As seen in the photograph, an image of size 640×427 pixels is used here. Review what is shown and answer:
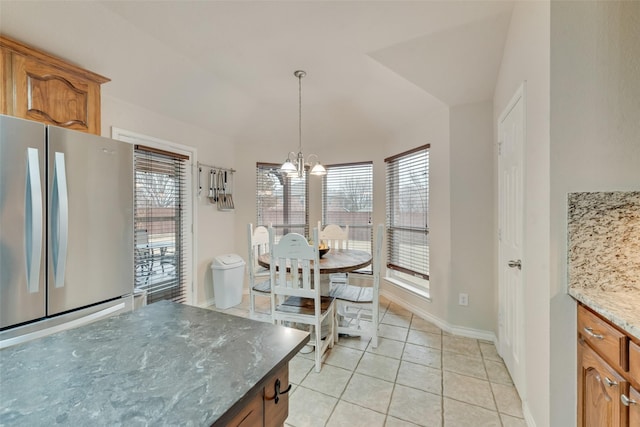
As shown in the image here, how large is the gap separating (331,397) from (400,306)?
193cm

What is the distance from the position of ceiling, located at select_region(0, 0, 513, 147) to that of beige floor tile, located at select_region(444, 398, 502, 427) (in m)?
2.55

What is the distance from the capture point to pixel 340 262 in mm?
2613

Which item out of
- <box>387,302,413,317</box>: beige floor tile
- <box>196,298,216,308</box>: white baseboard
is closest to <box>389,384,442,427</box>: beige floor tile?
<box>387,302,413,317</box>: beige floor tile

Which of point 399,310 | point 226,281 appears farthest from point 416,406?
point 226,281

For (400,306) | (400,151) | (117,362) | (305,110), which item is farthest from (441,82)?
(117,362)

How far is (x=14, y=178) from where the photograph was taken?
1.38 m

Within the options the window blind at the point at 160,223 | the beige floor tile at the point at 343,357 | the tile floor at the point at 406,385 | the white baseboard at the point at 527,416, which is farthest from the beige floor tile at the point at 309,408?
the window blind at the point at 160,223

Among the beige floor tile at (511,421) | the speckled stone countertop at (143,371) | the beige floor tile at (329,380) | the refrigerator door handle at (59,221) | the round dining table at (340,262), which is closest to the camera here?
the speckled stone countertop at (143,371)

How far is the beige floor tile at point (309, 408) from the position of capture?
169cm

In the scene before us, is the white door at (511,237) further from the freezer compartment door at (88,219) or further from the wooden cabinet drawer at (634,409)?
the freezer compartment door at (88,219)

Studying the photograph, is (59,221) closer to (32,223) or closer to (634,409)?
(32,223)

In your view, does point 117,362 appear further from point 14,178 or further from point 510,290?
point 510,290

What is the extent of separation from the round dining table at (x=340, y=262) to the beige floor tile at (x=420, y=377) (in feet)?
2.92

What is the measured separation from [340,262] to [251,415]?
195cm
